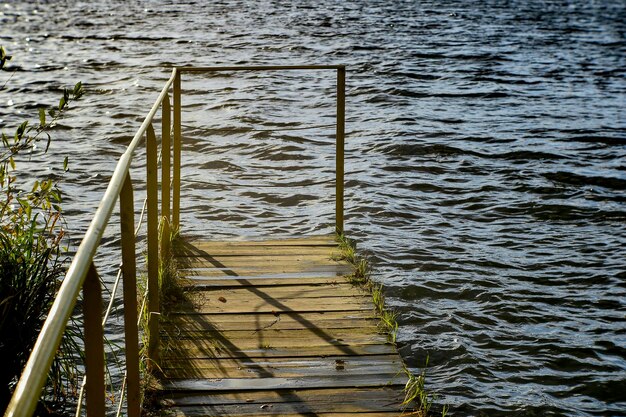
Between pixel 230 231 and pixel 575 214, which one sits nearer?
pixel 230 231

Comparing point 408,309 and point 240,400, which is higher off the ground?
point 240,400

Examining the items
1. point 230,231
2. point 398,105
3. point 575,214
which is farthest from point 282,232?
point 398,105

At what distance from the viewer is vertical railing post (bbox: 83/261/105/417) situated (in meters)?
2.14

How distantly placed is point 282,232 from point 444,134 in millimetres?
4994

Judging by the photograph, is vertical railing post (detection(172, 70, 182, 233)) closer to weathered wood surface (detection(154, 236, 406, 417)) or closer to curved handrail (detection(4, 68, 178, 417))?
weathered wood surface (detection(154, 236, 406, 417))

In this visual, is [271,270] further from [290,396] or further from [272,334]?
[290,396]

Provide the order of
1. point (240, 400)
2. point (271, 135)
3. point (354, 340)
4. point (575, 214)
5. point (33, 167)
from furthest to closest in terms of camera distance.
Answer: point (271, 135) < point (33, 167) < point (575, 214) < point (354, 340) < point (240, 400)

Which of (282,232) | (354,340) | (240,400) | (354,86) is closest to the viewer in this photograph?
(240,400)

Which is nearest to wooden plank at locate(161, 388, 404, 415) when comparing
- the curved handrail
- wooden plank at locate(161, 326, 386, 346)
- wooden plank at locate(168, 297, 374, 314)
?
wooden plank at locate(161, 326, 386, 346)

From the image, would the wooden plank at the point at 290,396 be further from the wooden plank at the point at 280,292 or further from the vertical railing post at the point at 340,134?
the vertical railing post at the point at 340,134

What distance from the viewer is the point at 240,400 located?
14.0 ft

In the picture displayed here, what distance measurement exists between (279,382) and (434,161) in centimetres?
776

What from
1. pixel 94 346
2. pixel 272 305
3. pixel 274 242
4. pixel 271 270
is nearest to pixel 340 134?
pixel 274 242

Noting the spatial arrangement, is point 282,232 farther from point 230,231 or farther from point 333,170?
point 333,170
